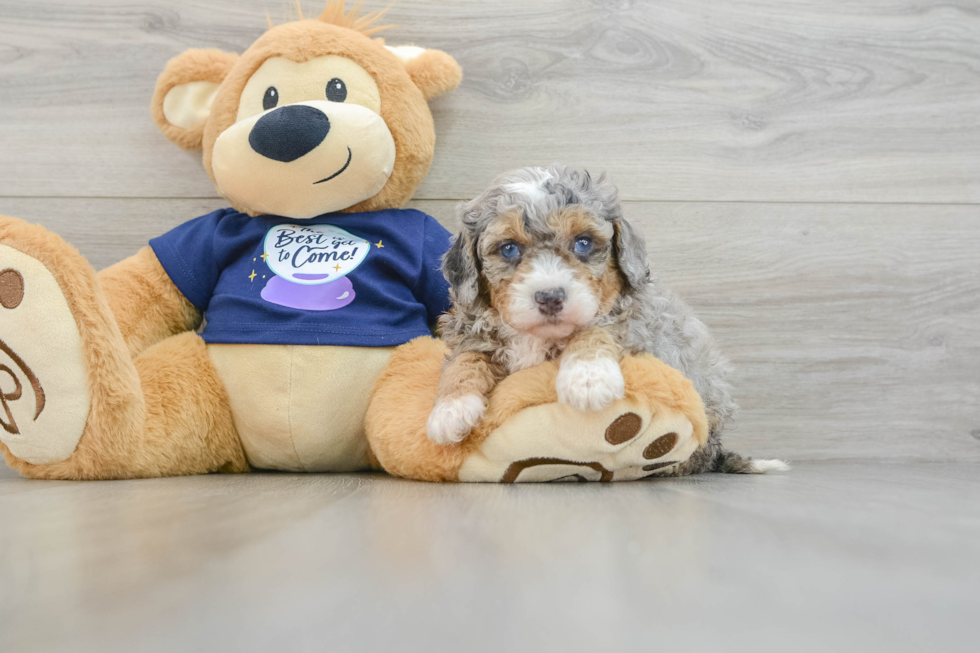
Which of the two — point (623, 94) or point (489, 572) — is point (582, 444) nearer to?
point (489, 572)

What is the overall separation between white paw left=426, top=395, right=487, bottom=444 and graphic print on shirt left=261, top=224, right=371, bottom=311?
0.46 meters

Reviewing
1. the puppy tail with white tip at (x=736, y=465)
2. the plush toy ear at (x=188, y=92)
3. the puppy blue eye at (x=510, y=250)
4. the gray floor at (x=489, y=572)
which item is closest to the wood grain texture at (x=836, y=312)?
the plush toy ear at (x=188, y=92)

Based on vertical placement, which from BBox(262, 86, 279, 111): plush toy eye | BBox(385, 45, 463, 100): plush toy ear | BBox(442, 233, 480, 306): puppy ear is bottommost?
BBox(442, 233, 480, 306): puppy ear

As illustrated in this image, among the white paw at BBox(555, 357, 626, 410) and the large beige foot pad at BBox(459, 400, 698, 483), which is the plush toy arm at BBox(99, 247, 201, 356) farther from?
the white paw at BBox(555, 357, 626, 410)

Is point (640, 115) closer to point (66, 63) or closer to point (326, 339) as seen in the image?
point (326, 339)

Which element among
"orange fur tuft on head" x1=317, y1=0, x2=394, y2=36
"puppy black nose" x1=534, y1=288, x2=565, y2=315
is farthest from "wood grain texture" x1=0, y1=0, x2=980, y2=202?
"puppy black nose" x1=534, y1=288, x2=565, y2=315

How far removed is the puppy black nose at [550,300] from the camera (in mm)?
1157

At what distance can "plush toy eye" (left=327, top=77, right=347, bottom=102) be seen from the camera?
1633mm

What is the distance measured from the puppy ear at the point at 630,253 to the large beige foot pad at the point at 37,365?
1.07 meters

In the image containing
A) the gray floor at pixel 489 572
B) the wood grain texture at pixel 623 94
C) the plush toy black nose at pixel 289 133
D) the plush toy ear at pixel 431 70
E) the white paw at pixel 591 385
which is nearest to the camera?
the gray floor at pixel 489 572

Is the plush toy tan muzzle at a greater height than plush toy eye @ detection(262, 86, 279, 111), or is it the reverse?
plush toy eye @ detection(262, 86, 279, 111)

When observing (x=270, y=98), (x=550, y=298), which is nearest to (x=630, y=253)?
(x=550, y=298)

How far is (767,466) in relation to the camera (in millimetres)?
1606

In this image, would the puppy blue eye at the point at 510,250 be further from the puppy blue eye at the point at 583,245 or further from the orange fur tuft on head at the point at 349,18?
the orange fur tuft on head at the point at 349,18
